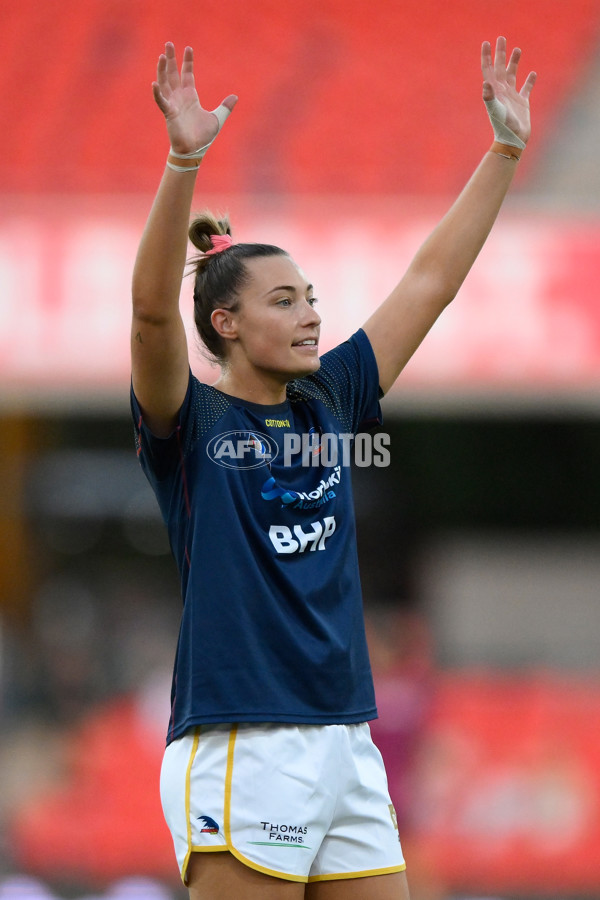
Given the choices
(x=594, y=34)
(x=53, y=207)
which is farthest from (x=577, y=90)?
(x=53, y=207)

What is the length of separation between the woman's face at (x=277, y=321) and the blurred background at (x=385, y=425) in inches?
137

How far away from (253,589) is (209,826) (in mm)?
431

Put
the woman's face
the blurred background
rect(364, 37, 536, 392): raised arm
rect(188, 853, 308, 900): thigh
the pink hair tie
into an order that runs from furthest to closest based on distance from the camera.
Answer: the blurred background
rect(364, 37, 536, 392): raised arm
the pink hair tie
the woman's face
rect(188, 853, 308, 900): thigh

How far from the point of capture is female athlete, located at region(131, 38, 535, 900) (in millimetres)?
2018

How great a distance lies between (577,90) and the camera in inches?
358

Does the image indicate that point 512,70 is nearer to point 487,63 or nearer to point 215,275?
point 487,63

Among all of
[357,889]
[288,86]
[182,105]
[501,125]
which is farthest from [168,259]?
[288,86]

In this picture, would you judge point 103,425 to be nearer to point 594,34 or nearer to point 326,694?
point 594,34

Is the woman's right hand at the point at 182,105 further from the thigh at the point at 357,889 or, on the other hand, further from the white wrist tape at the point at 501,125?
the thigh at the point at 357,889

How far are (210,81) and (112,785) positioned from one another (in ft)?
18.7

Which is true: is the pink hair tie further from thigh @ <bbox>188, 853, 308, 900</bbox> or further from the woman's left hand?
thigh @ <bbox>188, 853, 308, 900</bbox>

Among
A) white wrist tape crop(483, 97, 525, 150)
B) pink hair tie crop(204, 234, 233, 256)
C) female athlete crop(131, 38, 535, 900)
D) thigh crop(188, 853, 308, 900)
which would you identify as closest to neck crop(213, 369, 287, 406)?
female athlete crop(131, 38, 535, 900)

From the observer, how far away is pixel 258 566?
6.88 feet

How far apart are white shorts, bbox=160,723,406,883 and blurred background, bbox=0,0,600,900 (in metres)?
3.35
